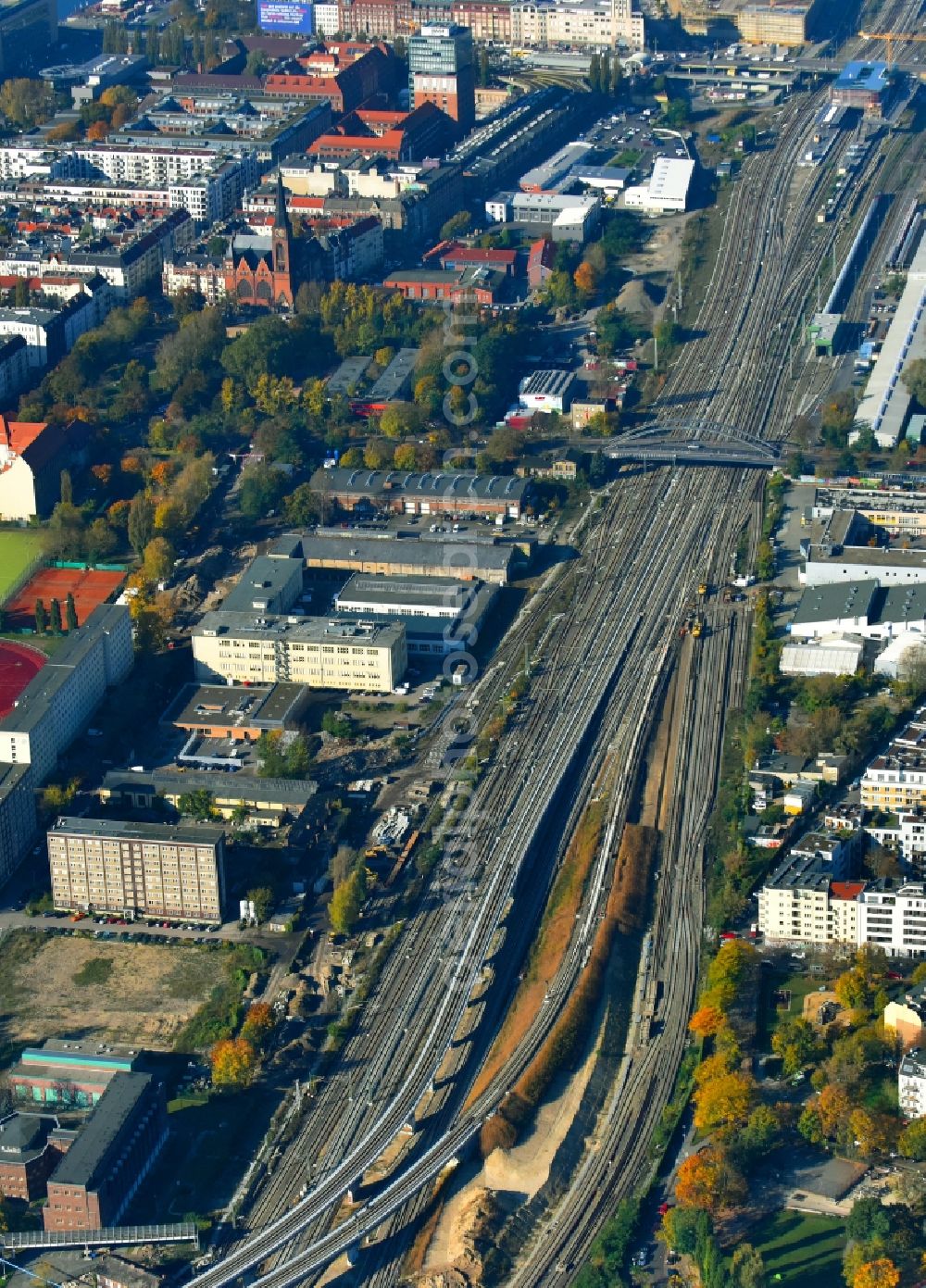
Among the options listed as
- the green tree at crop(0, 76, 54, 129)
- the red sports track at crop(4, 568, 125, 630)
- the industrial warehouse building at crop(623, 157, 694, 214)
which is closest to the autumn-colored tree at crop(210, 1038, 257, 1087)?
the red sports track at crop(4, 568, 125, 630)

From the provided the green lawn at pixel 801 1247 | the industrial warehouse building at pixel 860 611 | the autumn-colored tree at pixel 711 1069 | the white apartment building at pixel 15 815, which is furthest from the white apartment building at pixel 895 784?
the white apartment building at pixel 15 815

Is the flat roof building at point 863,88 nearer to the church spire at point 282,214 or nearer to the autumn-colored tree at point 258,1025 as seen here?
the church spire at point 282,214

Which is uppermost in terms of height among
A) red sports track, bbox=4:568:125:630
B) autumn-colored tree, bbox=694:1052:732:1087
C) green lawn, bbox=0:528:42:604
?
autumn-colored tree, bbox=694:1052:732:1087

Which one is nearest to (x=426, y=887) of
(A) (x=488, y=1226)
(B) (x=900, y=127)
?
(A) (x=488, y=1226)

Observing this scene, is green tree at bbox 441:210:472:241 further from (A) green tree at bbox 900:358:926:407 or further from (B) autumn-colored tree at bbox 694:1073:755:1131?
(B) autumn-colored tree at bbox 694:1073:755:1131

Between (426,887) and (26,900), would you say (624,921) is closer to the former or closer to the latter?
(426,887)
